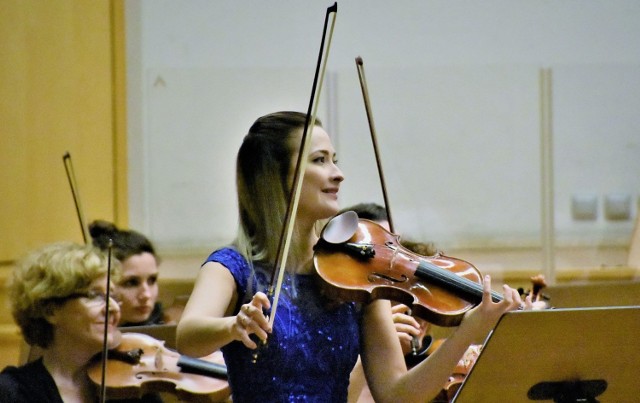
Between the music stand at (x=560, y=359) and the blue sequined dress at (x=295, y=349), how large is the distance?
0.75 ft

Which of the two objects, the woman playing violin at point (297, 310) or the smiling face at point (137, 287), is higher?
the woman playing violin at point (297, 310)

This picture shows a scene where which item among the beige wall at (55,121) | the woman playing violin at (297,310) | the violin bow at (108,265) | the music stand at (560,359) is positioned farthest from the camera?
the beige wall at (55,121)

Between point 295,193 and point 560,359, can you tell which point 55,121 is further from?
point 560,359

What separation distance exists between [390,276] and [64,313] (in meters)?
0.92

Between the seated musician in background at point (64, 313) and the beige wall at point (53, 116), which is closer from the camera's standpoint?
the seated musician in background at point (64, 313)

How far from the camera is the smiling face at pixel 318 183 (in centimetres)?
176

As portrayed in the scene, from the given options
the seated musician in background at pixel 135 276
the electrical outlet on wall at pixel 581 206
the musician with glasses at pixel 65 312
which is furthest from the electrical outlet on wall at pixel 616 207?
the musician with glasses at pixel 65 312

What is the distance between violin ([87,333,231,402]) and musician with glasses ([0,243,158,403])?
4cm

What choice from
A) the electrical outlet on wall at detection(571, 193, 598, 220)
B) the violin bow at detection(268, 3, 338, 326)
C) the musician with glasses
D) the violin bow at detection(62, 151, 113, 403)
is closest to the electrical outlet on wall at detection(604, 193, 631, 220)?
the electrical outlet on wall at detection(571, 193, 598, 220)

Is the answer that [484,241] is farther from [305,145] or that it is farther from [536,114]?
[305,145]

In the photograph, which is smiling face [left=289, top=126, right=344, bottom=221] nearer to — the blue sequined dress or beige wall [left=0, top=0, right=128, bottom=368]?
the blue sequined dress

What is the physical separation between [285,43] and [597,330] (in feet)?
8.22

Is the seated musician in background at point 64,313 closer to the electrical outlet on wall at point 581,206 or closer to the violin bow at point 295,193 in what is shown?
the violin bow at point 295,193

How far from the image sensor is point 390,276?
5.87 feet
